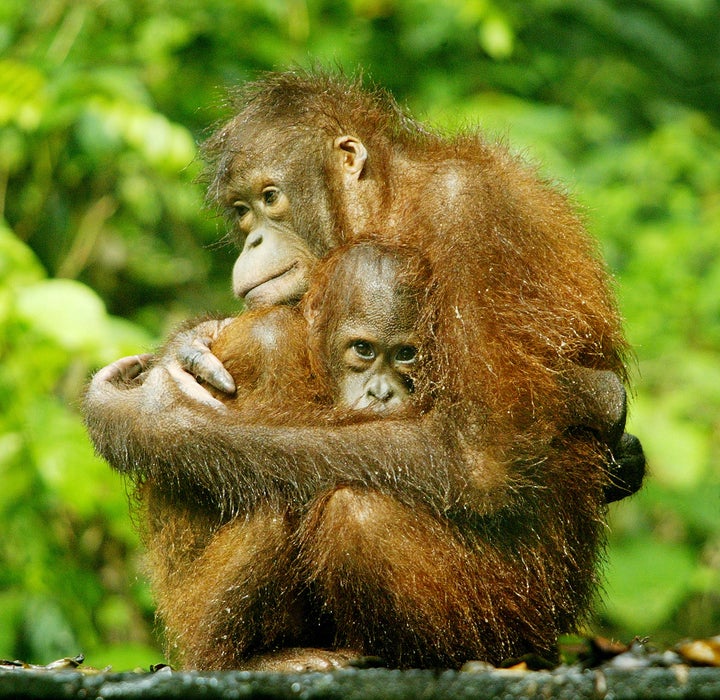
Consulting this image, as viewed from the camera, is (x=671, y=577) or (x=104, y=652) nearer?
(x=104, y=652)

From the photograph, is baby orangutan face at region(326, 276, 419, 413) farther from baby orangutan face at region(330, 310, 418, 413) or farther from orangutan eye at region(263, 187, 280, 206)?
orangutan eye at region(263, 187, 280, 206)

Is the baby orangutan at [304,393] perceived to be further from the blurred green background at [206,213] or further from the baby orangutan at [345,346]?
the blurred green background at [206,213]

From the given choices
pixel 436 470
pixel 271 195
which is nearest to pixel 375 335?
pixel 436 470

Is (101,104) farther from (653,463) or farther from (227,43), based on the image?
(653,463)

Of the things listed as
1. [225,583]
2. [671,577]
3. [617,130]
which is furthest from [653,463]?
[225,583]

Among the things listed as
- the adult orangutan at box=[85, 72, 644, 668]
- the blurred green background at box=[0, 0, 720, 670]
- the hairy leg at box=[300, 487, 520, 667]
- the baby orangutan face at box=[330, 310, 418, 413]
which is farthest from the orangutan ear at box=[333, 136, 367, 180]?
the blurred green background at box=[0, 0, 720, 670]

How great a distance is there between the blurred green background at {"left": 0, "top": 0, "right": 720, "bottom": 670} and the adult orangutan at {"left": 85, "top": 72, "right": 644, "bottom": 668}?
188 cm

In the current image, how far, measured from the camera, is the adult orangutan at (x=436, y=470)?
2596mm

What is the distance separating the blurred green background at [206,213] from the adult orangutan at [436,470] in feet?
6.17

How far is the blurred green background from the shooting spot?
5.20 meters

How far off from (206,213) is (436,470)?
1.88 metres

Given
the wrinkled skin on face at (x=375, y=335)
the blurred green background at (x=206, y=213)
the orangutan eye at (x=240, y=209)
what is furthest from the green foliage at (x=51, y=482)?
the wrinkled skin on face at (x=375, y=335)

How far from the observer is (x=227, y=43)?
6898 mm

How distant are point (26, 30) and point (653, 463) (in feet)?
15.4
